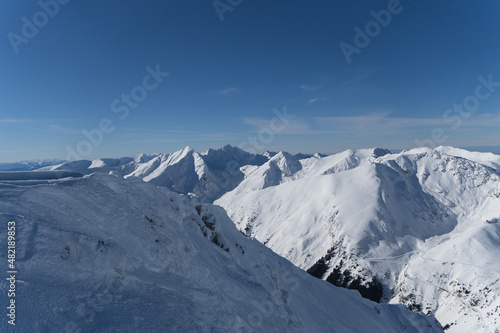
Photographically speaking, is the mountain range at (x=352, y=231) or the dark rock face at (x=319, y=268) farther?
the dark rock face at (x=319, y=268)

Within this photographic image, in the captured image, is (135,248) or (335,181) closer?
(135,248)

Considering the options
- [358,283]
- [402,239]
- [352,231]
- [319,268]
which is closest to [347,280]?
[358,283]

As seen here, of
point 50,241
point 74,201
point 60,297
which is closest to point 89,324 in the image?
point 60,297

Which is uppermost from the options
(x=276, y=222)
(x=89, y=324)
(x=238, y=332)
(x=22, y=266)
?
(x=22, y=266)

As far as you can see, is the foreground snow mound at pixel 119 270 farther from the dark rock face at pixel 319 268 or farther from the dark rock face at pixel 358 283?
the dark rock face at pixel 319 268

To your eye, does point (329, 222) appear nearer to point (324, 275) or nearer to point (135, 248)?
point (324, 275)

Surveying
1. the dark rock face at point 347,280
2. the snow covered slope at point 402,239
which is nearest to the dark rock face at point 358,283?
the dark rock face at point 347,280

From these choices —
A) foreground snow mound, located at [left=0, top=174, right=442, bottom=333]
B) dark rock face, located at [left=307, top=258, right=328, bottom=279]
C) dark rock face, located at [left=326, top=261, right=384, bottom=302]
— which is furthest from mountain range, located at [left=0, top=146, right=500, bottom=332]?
dark rock face, located at [left=307, top=258, right=328, bottom=279]

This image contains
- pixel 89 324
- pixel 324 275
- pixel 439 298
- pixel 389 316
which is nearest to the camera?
pixel 89 324
